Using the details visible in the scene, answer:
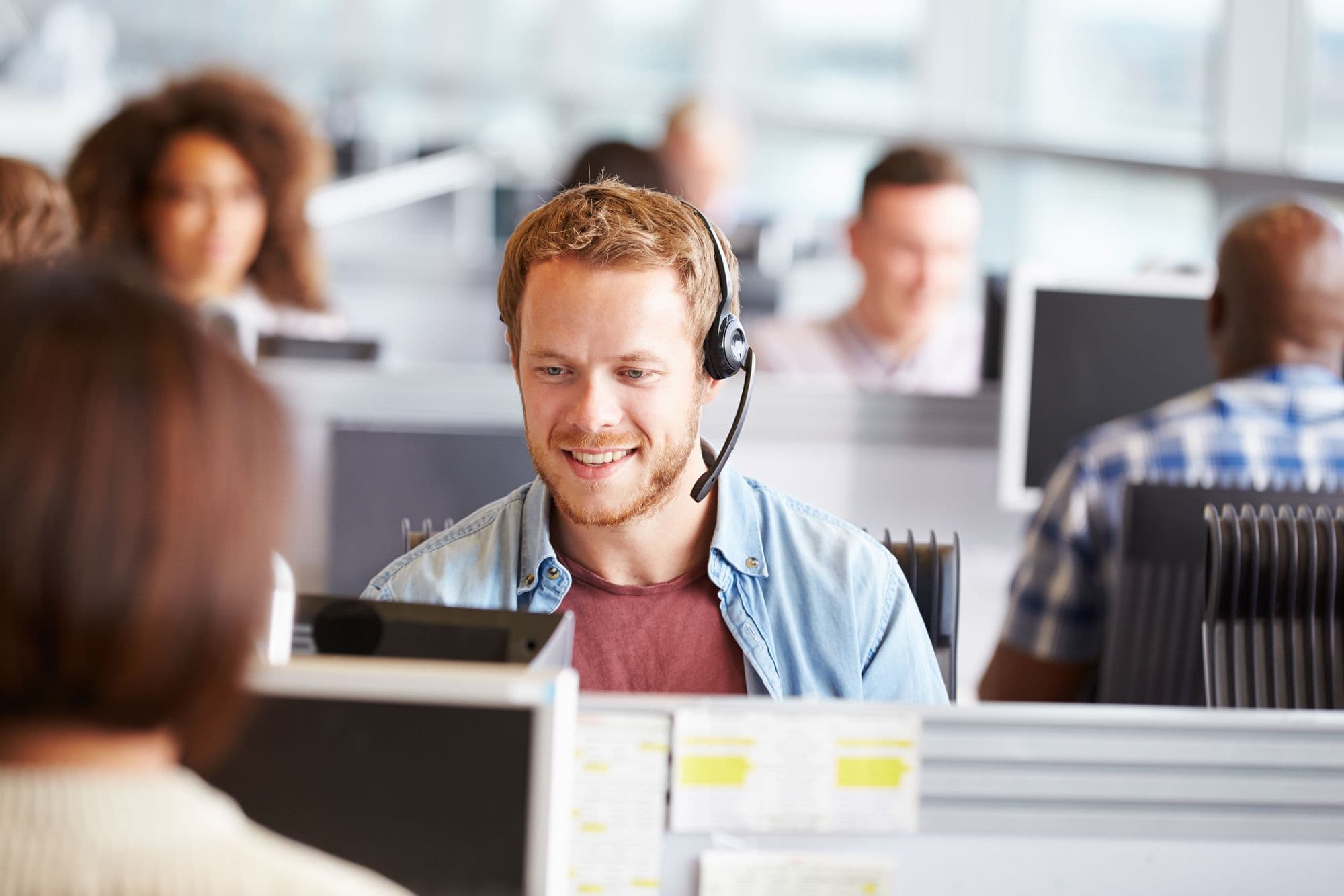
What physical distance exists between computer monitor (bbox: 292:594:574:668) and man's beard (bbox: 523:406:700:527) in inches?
11.8

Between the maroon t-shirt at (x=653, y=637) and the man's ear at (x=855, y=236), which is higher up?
the man's ear at (x=855, y=236)

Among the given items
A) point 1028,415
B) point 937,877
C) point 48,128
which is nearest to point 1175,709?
point 937,877

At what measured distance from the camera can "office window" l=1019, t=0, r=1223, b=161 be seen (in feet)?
17.0

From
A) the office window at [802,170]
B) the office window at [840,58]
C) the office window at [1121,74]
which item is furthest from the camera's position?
the office window at [802,170]

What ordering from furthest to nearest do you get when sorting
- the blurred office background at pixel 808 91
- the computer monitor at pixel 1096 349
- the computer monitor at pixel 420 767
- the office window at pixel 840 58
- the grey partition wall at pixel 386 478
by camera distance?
the office window at pixel 840 58, the blurred office background at pixel 808 91, the computer monitor at pixel 1096 349, the grey partition wall at pixel 386 478, the computer monitor at pixel 420 767

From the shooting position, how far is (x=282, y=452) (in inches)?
19.2

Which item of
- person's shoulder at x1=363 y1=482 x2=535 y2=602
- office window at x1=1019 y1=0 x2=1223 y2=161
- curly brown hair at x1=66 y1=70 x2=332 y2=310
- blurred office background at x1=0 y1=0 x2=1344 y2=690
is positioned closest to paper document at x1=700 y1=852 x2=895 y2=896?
person's shoulder at x1=363 y1=482 x2=535 y2=602

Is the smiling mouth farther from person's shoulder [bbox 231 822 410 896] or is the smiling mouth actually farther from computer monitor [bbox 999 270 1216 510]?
computer monitor [bbox 999 270 1216 510]

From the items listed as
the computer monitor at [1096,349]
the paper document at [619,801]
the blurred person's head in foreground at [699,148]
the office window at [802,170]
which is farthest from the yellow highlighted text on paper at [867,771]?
the office window at [802,170]

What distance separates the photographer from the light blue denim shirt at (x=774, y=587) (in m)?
1.05

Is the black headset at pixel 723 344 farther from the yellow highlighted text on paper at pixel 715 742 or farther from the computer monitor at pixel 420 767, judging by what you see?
the computer monitor at pixel 420 767

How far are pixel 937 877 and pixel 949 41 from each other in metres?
Result: 6.52

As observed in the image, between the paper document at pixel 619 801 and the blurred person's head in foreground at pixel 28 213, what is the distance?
3.26 feet

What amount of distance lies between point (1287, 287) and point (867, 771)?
1.33 m
